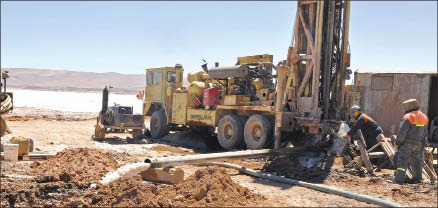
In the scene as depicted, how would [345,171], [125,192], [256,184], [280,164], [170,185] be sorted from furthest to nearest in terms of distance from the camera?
[280,164]
[345,171]
[256,184]
[170,185]
[125,192]

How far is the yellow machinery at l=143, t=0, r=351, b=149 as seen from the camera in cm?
977

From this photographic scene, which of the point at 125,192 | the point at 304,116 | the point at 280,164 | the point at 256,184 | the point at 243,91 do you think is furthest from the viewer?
the point at 243,91

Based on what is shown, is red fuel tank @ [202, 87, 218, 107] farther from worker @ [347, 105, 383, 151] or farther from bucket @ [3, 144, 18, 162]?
bucket @ [3, 144, 18, 162]

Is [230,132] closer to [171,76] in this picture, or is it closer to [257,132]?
[257,132]

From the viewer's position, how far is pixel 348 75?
33.6 feet

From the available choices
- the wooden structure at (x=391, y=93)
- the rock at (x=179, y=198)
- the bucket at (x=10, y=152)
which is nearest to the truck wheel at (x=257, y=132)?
the rock at (x=179, y=198)

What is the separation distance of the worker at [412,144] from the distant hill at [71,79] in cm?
9856

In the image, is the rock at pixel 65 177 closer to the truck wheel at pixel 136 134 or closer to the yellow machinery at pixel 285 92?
the yellow machinery at pixel 285 92

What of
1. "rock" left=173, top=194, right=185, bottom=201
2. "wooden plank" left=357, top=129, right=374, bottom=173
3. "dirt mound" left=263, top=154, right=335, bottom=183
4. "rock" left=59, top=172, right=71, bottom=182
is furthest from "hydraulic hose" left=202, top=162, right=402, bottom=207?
"rock" left=59, top=172, right=71, bottom=182

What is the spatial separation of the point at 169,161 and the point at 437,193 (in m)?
4.11

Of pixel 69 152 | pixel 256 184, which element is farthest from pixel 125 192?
pixel 69 152

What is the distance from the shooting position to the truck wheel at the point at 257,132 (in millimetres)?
11188

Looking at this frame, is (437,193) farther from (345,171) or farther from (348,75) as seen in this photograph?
(348,75)

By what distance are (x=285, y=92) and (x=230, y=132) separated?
9.93ft
